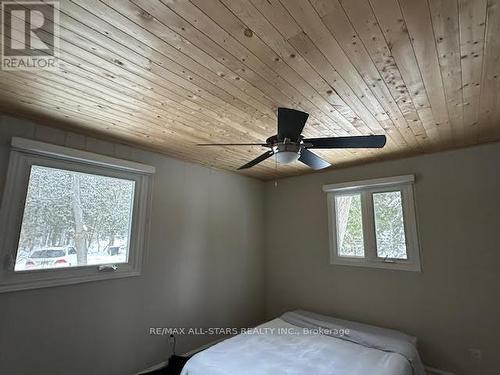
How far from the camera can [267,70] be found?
4.86ft

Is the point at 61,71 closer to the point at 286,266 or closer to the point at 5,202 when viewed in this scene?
the point at 5,202

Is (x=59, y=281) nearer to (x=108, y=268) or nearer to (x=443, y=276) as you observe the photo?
(x=108, y=268)

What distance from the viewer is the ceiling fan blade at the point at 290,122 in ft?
4.73

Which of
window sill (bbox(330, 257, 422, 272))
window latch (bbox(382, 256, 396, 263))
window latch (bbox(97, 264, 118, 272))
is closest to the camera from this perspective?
window latch (bbox(97, 264, 118, 272))

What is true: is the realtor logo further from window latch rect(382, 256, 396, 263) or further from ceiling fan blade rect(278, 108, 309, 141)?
window latch rect(382, 256, 396, 263)

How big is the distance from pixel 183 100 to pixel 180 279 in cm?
220

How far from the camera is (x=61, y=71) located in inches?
59.4

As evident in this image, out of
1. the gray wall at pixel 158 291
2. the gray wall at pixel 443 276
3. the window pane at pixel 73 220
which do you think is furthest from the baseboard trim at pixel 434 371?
the window pane at pixel 73 220

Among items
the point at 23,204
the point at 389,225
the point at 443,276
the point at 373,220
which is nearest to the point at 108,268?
the point at 23,204

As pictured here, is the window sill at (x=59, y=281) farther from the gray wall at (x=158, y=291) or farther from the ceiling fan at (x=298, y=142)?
the ceiling fan at (x=298, y=142)

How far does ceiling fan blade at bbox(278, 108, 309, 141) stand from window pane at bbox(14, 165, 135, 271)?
1983 millimetres

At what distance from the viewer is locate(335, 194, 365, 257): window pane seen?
331 centimetres

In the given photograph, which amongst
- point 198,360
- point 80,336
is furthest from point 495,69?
point 80,336

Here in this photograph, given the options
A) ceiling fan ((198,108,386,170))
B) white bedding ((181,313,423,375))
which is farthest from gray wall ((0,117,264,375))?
ceiling fan ((198,108,386,170))
